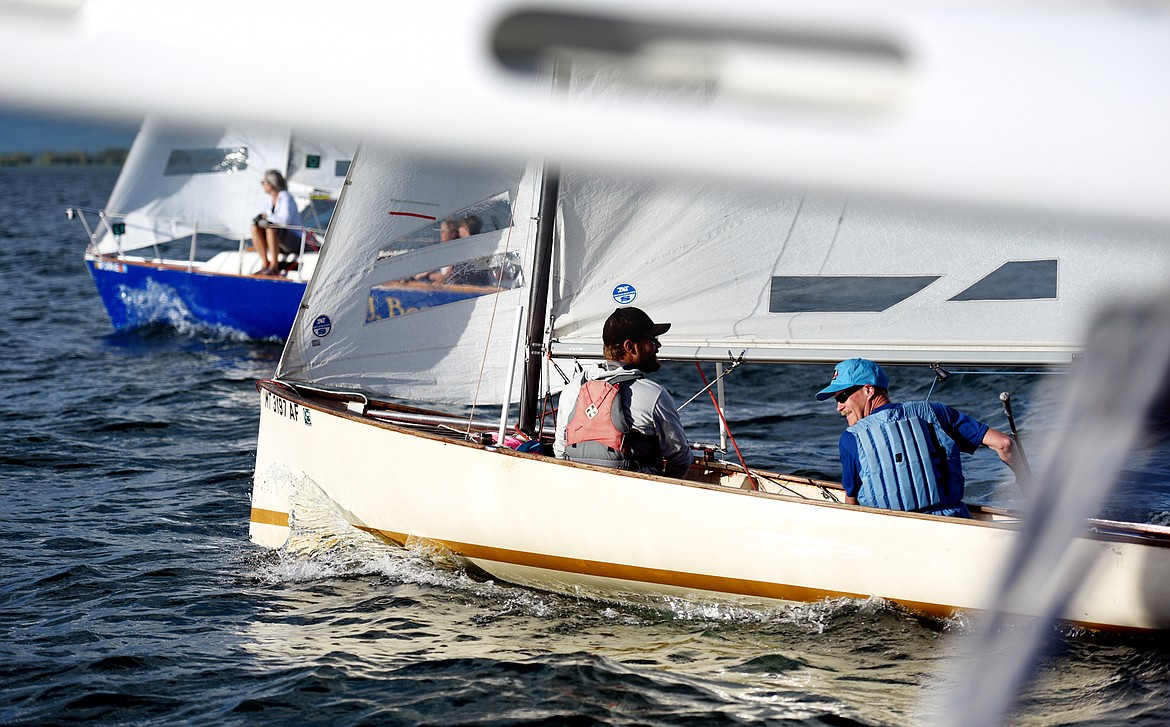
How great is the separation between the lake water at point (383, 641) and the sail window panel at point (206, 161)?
7044 millimetres

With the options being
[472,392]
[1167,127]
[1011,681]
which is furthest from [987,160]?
[472,392]

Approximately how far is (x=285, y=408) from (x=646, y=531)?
1.96 meters

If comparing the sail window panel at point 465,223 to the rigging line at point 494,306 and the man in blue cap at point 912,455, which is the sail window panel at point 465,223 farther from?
the man in blue cap at point 912,455

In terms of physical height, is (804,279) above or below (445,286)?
above

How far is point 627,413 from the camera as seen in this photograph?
4.89 meters

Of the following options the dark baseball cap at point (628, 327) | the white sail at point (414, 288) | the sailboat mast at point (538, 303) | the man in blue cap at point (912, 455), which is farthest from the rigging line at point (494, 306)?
the man in blue cap at point (912, 455)

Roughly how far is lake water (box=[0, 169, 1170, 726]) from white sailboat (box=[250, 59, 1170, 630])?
0.16 metres

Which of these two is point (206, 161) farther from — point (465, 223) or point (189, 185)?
point (465, 223)

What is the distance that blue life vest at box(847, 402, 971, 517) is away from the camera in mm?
4414

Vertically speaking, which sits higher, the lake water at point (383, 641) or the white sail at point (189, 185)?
the white sail at point (189, 185)

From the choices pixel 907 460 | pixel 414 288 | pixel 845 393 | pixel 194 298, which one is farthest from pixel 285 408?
pixel 194 298

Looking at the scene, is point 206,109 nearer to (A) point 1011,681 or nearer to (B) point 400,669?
(A) point 1011,681

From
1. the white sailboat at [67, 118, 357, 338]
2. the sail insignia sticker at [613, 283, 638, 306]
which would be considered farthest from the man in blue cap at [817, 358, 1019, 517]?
the white sailboat at [67, 118, 357, 338]

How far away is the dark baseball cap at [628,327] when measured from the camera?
4.93m
